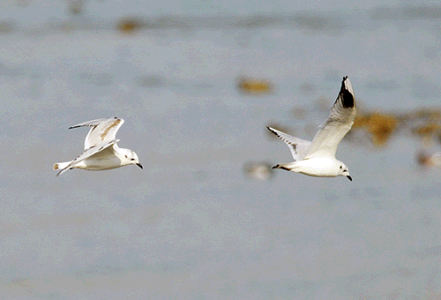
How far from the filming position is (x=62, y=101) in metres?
31.1

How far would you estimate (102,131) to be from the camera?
12773 millimetres

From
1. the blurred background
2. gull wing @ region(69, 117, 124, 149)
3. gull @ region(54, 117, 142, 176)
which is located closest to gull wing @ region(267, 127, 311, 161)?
gull @ region(54, 117, 142, 176)

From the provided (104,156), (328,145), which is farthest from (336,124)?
(104,156)

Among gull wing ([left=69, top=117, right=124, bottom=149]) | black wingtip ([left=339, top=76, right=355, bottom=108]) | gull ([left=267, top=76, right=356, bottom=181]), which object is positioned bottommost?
gull ([left=267, top=76, right=356, bottom=181])

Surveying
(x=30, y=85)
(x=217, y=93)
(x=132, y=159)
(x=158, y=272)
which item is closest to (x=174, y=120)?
(x=217, y=93)

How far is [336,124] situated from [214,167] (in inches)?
597

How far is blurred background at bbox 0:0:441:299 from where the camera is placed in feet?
71.0

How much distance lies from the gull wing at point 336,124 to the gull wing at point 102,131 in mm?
2403

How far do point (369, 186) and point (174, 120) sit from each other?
6.71 m

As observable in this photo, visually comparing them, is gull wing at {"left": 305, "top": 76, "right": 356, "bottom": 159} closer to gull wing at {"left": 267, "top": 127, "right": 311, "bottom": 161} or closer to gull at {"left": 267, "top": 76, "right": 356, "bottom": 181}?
gull at {"left": 267, "top": 76, "right": 356, "bottom": 181}

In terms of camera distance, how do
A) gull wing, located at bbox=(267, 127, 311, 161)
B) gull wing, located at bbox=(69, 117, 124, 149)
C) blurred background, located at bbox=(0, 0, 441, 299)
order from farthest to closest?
1. blurred background, located at bbox=(0, 0, 441, 299)
2. gull wing, located at bbox=(69, 117, 124, 149)
3. gull wing, located at bbox=(267, 127, 311, 161)

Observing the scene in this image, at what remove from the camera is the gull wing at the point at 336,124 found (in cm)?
1123

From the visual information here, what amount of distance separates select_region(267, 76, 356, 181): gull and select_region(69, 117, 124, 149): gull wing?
2225mm

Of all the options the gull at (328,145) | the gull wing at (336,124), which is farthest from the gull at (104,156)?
the gull wing at (336,124)
